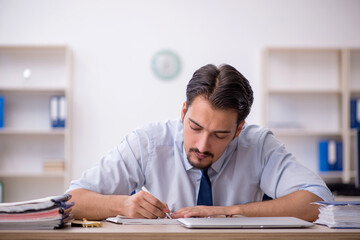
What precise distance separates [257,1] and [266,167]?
11.3ft

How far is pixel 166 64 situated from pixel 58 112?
3.79ft

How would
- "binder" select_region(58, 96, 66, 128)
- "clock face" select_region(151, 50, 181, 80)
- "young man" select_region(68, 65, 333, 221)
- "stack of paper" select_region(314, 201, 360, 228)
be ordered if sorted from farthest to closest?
"clock face" select_region(151, 50, 181, 80)
"binder" select_region(58, 96, 66, 128)
"young man" select_region(68, 65, 333, 221)
"stack of paper" select_region(314, 201, 360, 228)

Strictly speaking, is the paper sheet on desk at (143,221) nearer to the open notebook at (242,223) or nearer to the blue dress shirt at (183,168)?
the open notebook at (242,223)

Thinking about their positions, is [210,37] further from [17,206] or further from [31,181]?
[17,206]

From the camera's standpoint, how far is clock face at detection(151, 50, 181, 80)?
4996mm

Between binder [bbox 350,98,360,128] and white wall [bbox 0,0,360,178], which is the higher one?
white wall [bbox 0,0,360,178]

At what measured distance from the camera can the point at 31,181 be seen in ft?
16.1

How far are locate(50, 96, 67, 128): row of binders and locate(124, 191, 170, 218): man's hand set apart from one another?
10.8 ft

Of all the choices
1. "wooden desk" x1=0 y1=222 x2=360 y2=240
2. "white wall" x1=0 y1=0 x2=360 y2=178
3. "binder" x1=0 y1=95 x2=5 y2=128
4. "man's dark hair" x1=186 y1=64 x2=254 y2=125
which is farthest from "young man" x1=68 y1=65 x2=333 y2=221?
"binder" x1=0 y1=95 x2=5 y2=128

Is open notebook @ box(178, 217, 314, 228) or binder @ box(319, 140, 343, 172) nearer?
open notebook @ box(178, 217, 314, 228)

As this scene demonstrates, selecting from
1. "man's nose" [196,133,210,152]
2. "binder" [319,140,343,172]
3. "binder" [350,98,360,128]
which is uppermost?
"binder" [350,98,360,128]

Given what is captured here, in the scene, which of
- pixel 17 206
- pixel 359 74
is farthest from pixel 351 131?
pixel 17 206

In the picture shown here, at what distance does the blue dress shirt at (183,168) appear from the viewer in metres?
1.95

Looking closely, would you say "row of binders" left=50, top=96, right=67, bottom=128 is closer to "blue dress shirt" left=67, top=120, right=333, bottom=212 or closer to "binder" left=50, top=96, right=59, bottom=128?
"binder" left=50, top=96, right=59, bottom=128
